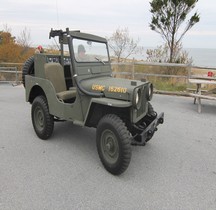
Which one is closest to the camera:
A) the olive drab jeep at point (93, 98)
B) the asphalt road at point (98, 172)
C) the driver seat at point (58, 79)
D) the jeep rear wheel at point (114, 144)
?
the asphalt road at point (98, 172)

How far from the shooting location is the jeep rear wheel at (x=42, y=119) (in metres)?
3.72

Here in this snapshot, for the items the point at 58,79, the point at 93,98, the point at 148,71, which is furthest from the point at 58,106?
the point at 148,71

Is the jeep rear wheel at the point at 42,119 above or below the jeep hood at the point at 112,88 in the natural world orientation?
below

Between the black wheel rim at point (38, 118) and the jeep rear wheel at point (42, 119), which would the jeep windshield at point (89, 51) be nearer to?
the jeep rear wheel at point (42, 119)

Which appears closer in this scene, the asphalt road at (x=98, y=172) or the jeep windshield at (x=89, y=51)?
the asphalt road at (x=98, y=172)

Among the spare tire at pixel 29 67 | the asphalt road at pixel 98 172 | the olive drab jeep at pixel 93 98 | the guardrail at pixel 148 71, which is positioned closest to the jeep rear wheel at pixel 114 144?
the olive drab jeep at pixel 93 98

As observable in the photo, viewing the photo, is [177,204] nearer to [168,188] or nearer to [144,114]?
[168,188]

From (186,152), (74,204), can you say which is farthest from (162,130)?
(74,204)

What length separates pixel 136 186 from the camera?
2.61 metres

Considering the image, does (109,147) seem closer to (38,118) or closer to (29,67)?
(38,118)

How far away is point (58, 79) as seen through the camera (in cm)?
383

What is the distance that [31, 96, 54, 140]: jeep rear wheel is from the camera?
12.2 feet

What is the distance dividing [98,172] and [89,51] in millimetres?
1917

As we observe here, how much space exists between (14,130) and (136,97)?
8.98ft
